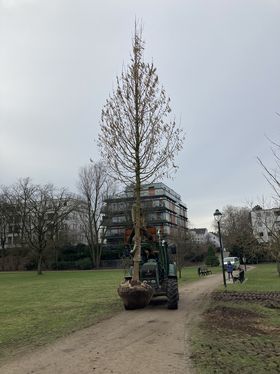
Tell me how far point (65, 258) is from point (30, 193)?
18253mm

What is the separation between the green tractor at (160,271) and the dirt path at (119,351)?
213 cm

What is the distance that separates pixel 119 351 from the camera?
8664mm

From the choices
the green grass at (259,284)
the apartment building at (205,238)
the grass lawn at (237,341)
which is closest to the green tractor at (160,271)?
the grass lawn at (237,341)

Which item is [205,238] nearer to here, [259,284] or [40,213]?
[40,213]

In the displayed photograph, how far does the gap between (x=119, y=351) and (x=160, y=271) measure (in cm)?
835

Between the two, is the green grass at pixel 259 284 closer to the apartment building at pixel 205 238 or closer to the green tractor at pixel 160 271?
the green tractor at pixel 160 271

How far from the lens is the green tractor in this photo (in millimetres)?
15273

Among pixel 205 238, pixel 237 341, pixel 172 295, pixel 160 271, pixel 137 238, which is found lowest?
pixel 237 341

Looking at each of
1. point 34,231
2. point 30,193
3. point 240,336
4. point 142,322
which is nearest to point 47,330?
point 142,322

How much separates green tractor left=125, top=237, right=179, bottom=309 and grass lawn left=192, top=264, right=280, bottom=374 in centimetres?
144

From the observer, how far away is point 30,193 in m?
65.1

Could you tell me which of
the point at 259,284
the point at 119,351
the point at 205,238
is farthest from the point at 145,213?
the point at 205,238

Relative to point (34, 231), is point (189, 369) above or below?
below

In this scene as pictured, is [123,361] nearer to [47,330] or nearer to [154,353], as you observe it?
[154,353]
